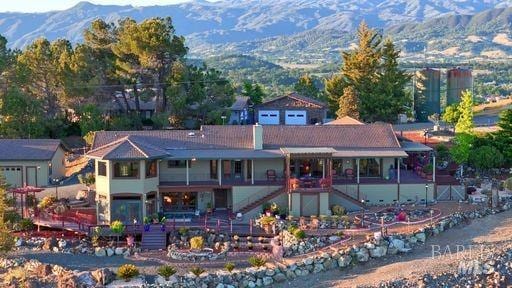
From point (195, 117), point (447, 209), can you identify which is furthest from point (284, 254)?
point (195, 117)

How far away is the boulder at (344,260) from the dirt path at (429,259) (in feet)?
0.96

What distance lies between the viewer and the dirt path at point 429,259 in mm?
29250

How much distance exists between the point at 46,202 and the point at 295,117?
28362 mm

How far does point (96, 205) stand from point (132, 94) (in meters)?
20.1

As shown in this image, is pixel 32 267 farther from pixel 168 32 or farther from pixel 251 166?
pixel 168 32

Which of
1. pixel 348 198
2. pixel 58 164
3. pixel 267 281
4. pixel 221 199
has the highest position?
pixel 58 164

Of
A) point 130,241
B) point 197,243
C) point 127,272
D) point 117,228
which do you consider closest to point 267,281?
point 197,243

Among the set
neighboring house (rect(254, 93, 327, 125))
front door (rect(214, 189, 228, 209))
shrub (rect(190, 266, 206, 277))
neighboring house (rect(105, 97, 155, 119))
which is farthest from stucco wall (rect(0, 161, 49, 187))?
neighboring house (rect(254, 93, 327, 125))

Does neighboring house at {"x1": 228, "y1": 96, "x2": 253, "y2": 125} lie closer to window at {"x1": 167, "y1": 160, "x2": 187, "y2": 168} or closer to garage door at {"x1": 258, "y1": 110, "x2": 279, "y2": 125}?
garage door at {"x1": 258, "y1": 110, "x2": 279, "y2": 125}

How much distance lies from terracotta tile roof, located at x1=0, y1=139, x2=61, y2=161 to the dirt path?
20.4 meters

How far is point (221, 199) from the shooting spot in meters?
39.5

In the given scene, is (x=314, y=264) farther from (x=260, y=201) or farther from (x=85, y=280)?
(x=85, y=280)

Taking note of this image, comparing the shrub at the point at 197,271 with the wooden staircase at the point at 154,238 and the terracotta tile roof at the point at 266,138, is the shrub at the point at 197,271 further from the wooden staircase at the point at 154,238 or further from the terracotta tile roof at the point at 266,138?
the terracotta tile roof at the point at 266,138

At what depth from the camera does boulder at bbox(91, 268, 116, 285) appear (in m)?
28.5
